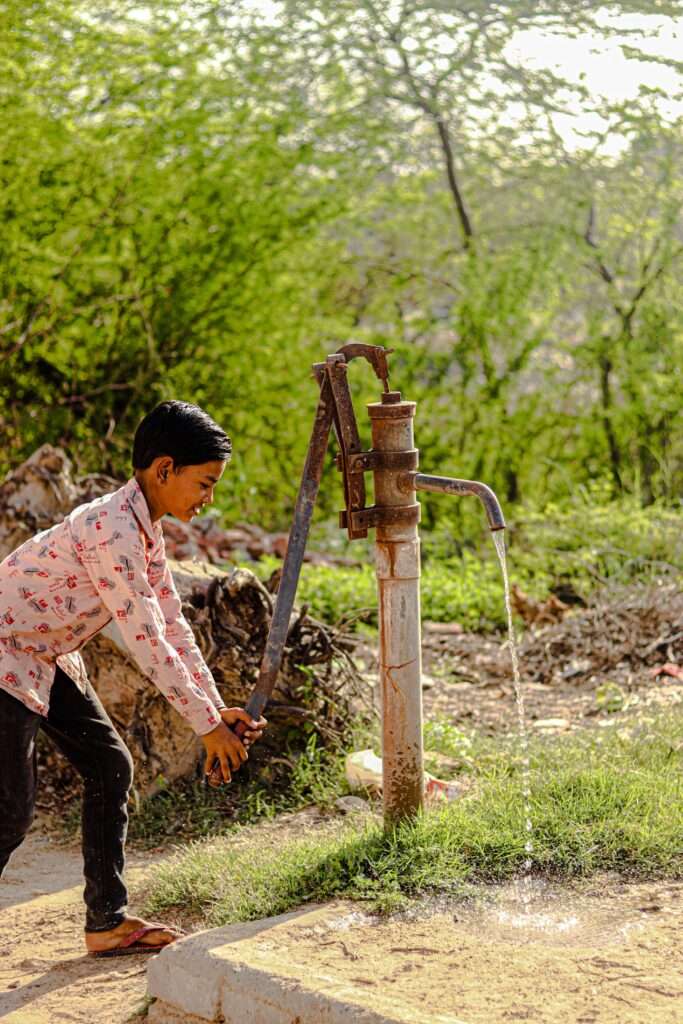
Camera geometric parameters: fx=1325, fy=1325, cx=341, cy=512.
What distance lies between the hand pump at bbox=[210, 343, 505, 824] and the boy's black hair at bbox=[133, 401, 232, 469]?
384 mm

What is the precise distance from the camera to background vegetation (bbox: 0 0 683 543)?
795 centimetres

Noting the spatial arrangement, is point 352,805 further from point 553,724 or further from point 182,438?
point 182,438

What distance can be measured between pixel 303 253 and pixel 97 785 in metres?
6.29

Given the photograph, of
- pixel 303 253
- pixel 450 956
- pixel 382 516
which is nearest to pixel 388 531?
pixel 382 516

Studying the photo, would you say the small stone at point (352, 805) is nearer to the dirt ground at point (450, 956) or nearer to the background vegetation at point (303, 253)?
the dirt ground at point (450, 956)

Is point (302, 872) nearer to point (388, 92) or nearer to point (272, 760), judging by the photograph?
point (272, 760)

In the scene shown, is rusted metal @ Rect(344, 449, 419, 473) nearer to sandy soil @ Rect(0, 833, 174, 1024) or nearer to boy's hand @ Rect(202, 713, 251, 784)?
boy's hand @ Rect(202, 713, 251, 784)

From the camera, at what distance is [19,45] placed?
7344 millimetres

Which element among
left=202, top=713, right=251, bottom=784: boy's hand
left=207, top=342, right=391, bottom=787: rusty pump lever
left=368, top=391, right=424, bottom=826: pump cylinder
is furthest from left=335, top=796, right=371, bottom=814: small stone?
left=202, top=713, right=251, bottom=784: boy's hand

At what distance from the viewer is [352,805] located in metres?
4.16

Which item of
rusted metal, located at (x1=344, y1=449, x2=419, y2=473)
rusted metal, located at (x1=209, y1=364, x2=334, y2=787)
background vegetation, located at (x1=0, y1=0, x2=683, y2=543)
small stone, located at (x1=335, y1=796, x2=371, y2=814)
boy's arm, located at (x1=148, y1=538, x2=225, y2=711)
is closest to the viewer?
boy's arm, located at (x1=148, y1=538, x2=225, y2=711)

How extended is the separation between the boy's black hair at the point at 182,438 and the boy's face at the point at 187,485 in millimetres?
16

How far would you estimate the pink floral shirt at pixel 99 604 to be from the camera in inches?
117

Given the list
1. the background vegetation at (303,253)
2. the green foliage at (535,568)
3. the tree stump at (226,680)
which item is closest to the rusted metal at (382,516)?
the tree stump at (226,680)
